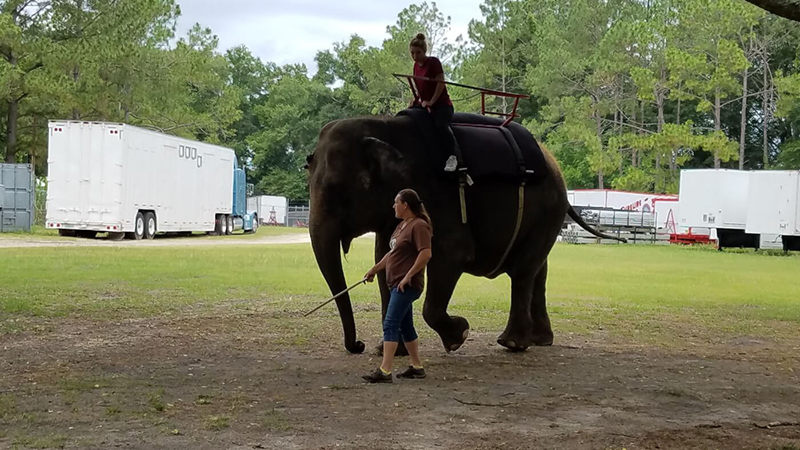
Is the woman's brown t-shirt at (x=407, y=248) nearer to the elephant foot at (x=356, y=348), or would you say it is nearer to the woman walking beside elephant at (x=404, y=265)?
the woman walking beside elephant at (x=404, y=265)

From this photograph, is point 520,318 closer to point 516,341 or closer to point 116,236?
point 516,341

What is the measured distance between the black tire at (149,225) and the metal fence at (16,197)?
4.49 m

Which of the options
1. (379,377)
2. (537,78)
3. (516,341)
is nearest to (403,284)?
(379,377)

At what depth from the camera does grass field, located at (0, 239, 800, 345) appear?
12.6 metres

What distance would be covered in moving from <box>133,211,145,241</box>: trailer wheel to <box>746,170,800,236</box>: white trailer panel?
22126 mm

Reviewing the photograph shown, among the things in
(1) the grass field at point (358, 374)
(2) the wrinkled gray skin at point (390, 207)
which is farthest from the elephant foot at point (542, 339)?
(2) the wrinkled gray skin at point (390, 207)

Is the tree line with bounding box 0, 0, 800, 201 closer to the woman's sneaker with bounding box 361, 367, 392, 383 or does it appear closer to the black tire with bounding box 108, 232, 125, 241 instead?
the black tire with bounding box 108, 232, 125, 241

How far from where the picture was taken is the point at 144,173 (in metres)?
32.2

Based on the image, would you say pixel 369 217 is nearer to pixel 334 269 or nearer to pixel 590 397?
pixel 334 269

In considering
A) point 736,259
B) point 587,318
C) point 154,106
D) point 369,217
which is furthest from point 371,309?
point 154,106

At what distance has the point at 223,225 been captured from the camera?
41812 millimetres

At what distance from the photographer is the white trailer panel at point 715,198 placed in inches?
1481

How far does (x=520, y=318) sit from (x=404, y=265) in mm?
2568

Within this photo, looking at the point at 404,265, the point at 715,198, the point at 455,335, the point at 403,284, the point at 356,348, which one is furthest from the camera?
the point at 715,198
